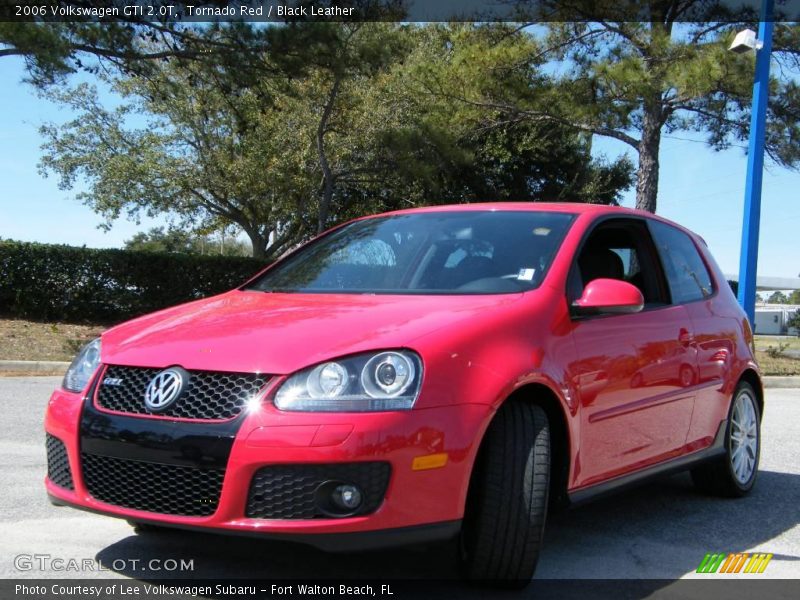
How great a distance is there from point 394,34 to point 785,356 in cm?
945

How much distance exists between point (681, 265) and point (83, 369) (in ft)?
10.7

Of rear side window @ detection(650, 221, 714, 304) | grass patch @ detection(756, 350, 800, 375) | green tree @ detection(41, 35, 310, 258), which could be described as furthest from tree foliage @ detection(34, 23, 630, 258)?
rear side window @ detection(650, 221, 714, 304)

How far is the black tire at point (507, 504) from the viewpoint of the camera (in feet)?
10.6

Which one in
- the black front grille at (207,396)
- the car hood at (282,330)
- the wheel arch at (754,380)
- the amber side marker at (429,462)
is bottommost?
the wheel arch at (754,380)

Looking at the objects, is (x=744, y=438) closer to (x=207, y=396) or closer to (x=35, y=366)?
(x=207, y=396)

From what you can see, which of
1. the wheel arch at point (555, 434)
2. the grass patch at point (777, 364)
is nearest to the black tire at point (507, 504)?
the wheel arch at point (555, 434)

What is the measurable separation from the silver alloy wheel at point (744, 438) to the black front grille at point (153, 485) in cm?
335

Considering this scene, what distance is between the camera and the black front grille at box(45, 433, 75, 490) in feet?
11.1

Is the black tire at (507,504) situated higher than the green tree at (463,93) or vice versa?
the green tree at (463,93)

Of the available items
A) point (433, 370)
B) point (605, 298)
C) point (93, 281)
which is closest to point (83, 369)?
point (433, 370)

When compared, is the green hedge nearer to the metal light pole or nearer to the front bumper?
the metal light pole

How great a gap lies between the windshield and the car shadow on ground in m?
1.14

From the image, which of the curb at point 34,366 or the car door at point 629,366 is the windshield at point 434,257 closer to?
the car door at point 629,366

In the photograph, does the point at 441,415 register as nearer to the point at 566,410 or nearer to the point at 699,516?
the point at 566,410
